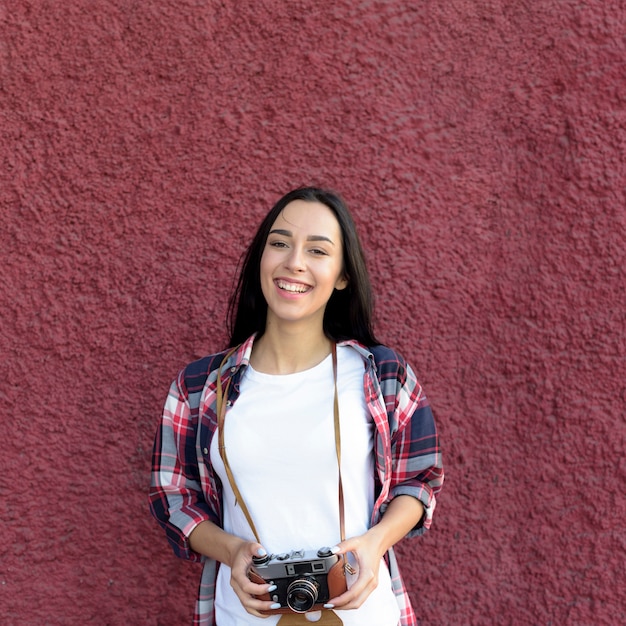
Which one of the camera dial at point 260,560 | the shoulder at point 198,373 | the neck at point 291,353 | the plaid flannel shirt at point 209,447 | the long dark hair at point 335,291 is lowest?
the camera dial at point 260,560

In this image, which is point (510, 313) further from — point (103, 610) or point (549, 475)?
point (103, 610)

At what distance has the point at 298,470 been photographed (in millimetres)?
1486

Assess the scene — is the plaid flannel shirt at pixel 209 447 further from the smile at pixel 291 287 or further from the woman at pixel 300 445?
the smile at pixel 291 287

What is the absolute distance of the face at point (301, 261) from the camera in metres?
1.56

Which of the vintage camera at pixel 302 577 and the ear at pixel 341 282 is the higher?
the ear at pixel 341 282

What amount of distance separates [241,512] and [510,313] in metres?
1.11

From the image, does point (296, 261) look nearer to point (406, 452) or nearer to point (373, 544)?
point (406, 452)

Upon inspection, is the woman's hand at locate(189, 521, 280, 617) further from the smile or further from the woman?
the smile

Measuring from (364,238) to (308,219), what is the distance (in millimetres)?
579

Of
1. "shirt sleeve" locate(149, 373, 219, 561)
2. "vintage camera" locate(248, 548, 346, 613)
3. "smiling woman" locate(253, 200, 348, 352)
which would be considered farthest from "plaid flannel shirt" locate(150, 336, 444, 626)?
"vintage camera" locate(248, 548, 346, 613)

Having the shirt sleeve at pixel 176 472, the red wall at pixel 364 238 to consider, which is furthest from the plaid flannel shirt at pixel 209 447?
the red wall at pixel 364 238

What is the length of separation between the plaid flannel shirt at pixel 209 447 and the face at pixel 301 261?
0.16 metres

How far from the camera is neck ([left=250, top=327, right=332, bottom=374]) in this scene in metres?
1.64

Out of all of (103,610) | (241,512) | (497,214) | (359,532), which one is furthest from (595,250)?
(103,610)
